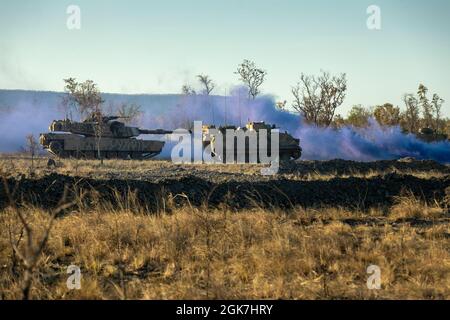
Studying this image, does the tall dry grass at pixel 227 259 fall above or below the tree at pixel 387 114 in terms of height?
below

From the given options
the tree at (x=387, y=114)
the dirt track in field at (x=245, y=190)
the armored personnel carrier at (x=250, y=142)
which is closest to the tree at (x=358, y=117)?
the tree at (x=387, y=114)

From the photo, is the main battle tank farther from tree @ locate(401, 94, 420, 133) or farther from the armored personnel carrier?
tree @ locate(401, 94, 420, 133)

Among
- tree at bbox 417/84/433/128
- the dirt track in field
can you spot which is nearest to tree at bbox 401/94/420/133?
tree at bbox 417/84/433/128

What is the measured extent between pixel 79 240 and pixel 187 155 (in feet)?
96.4

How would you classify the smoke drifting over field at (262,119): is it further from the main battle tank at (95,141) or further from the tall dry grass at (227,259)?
the tall dry grass at (227,259)

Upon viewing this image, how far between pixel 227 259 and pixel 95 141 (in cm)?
2709

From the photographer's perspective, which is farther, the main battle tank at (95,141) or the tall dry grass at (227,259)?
the main battle tank at (95,141)

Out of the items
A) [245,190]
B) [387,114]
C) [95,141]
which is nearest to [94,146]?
[95,141]

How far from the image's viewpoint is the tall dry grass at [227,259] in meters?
5.31

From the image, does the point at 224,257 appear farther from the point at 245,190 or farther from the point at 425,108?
the point at 425,108

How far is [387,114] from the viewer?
6009 centimetres
